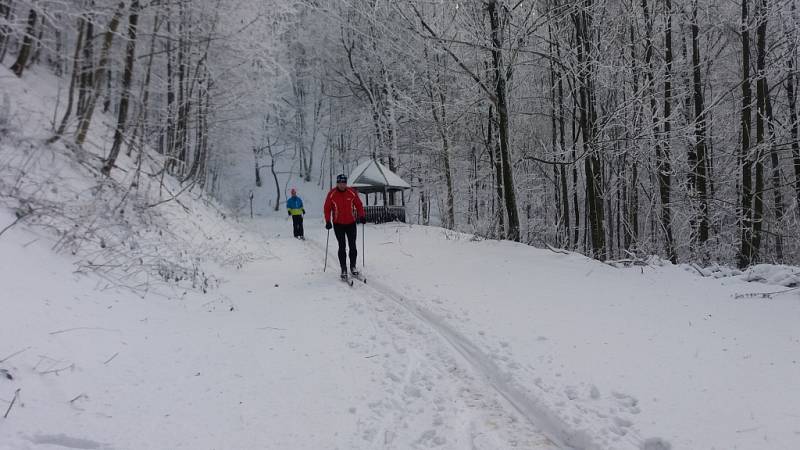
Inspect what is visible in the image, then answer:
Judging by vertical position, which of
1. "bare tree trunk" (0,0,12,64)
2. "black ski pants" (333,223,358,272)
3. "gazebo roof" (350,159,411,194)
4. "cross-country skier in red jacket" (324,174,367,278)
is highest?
"bare tree trunk" (0,0,12,64)

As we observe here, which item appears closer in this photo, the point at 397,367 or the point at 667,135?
the point at 397,367

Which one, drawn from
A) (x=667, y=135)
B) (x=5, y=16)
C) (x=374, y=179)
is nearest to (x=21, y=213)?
(x=5, y=16)

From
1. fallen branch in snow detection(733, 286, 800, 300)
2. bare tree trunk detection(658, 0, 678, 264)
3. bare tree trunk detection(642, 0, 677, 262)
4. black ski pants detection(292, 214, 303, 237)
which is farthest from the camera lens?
black ski pants detection(292, 214, 303, 237)

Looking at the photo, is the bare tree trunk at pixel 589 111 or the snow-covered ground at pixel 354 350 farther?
the bare tree trunk at pixel 589 111

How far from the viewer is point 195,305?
582 cm

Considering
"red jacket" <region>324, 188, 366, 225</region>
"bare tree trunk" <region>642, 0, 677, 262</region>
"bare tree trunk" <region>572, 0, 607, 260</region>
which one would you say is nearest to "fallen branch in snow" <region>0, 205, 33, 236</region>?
"red jacket" <region>324, 188, 366, 225</region>

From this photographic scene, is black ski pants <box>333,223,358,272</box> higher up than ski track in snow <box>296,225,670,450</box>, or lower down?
higher up

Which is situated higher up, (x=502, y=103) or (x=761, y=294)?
(x=502, y=103)

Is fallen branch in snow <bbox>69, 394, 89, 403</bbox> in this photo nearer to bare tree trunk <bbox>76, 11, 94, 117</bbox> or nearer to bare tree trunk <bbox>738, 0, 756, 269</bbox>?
bare tree trunk <bbox>76, 11, 94, 117</bbox>

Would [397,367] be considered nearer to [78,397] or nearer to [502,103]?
[78,397]

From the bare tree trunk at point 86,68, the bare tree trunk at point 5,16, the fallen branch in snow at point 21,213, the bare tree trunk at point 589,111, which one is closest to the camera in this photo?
the fallen branch in snow at point 21,213

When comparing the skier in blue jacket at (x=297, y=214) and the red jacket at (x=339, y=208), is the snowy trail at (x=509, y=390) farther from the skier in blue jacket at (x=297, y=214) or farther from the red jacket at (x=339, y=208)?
the skier in blue jacket at (x=297, y=214)

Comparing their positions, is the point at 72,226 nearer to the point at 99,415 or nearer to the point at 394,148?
the point at 99,415

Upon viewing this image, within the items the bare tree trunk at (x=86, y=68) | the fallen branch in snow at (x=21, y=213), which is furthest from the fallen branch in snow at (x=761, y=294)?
the bare tree trunk at (x=86, y=68)
